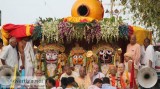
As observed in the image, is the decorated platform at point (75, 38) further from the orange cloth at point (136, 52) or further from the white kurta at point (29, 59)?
the orange cloth at point (136, 52)

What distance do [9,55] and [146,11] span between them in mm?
11558

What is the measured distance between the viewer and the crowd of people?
46.3ft

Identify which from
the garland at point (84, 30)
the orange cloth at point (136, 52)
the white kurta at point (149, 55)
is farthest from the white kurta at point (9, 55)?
the white kurta at point (149, 55)

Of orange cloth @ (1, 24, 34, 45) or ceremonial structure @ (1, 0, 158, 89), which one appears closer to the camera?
ceremonial structure @ (1, 0, 158, 89)

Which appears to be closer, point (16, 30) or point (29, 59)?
point (29, 59)

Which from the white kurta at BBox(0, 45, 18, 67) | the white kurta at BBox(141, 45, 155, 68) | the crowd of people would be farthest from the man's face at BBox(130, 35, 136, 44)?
the white kurta at BBox(0, 45, 18, 67)

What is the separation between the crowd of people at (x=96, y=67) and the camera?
46.3 feet

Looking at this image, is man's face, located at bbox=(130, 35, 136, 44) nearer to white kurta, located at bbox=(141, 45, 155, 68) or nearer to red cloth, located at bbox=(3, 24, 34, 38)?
white kurta, located at bbox=(141, 45, 155, 68)

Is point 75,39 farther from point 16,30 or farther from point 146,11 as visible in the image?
point 146,11

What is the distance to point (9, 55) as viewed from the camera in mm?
16281

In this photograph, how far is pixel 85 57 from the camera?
17.7 meters

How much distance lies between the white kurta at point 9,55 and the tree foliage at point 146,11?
36.1ft

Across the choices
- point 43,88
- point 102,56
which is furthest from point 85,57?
point 43,88

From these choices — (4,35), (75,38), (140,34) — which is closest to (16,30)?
(4,35)
